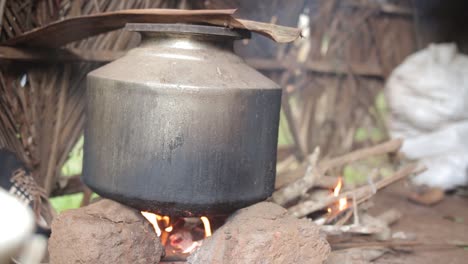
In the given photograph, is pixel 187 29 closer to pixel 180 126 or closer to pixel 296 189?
pixel 180 126

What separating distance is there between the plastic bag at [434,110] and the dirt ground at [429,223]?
0.31 metres

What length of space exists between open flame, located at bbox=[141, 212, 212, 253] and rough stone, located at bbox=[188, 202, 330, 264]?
39cm

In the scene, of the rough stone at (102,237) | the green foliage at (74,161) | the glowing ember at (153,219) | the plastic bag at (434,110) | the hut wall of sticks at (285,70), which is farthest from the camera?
the plastic bag at (434,110)

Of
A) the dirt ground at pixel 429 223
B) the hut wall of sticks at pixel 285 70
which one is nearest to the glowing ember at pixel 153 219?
the hut wall of sticks at pixel 285 70

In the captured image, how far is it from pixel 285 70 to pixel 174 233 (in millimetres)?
2534

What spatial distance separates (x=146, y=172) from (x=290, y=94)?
3.08 meters

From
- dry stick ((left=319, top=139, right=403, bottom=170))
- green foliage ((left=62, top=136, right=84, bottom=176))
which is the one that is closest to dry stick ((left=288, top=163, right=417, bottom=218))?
dry stick ((left=319, top=139, right=403, bottom=170))

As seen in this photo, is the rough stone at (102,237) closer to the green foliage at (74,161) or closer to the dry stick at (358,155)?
the green foliage at (74,161)

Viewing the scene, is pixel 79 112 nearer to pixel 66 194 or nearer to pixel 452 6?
pixel 66 194

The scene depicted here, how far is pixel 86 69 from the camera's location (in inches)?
158

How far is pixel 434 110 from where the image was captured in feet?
19.5

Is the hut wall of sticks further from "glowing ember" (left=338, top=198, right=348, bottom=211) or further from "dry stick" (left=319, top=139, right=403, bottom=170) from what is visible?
"glowing ember" (left=338, top=198, right=348, bottom=211)

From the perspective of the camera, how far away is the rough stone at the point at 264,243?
9.17 ft

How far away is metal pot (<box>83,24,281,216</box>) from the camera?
2.80 meters
